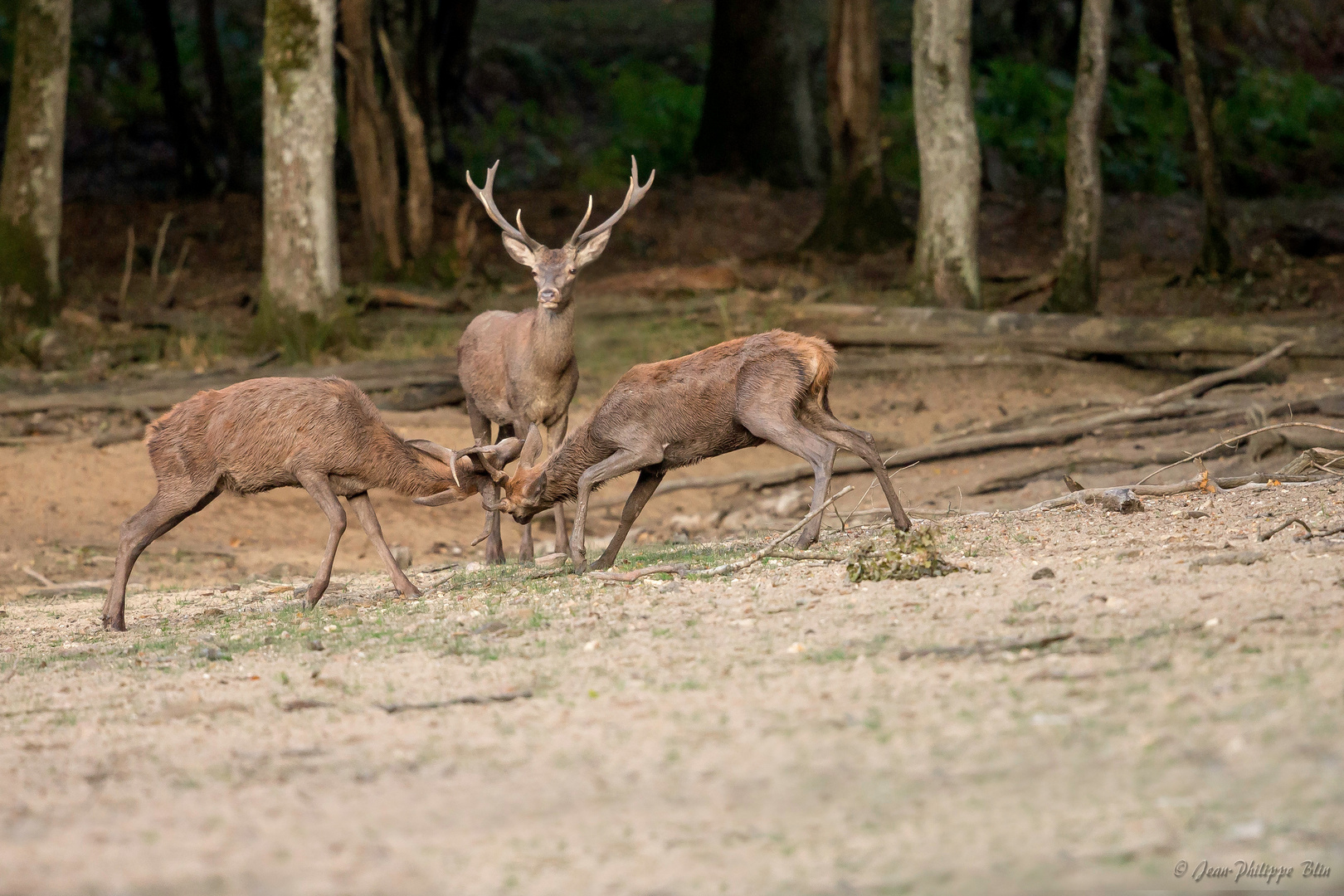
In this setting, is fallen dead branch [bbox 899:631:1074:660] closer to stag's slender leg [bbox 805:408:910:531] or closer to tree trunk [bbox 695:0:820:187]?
stag's slender leg [bbox 805:408:910:531]

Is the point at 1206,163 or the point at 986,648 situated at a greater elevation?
the point at 1206,163

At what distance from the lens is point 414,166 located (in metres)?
18.5

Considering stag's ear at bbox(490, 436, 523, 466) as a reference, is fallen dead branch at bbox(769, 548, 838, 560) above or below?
below

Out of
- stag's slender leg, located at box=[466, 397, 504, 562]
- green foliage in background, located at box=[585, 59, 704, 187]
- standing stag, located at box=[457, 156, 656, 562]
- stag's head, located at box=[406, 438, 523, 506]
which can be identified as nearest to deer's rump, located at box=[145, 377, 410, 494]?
stag's head, located at box=[406, 438, 523, 506]

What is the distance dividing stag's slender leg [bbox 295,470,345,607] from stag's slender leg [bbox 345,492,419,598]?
15 cm

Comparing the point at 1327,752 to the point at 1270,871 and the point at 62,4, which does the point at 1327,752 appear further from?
the point at 62,4

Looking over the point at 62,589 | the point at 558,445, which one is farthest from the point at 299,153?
the point at 558,445

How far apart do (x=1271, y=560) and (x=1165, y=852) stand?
332 cm

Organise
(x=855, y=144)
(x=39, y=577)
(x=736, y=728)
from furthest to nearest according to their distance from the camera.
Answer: (x=855, y=144), (x=39, y=577), (x=736, y=728)

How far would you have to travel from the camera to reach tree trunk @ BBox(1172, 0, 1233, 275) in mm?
17062

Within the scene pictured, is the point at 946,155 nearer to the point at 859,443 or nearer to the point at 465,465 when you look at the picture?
the point at 859,443

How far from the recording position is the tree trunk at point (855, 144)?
1859 cm

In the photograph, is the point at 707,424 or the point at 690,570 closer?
the point at 690,570

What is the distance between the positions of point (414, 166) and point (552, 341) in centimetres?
923
